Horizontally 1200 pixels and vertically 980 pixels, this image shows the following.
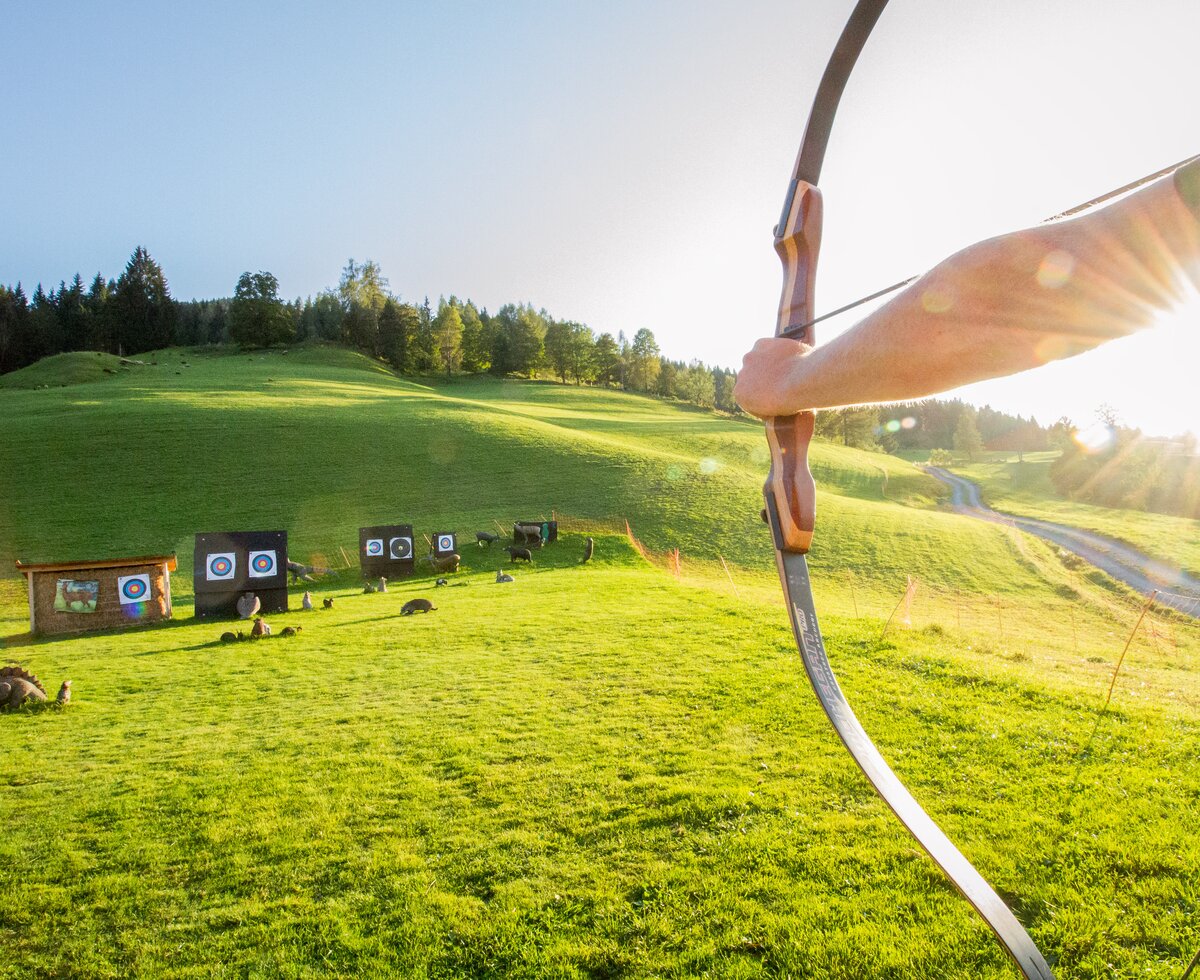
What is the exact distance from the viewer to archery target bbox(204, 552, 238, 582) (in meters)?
14.4

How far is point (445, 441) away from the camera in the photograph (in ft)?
122

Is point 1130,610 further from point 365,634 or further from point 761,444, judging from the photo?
point 761,444

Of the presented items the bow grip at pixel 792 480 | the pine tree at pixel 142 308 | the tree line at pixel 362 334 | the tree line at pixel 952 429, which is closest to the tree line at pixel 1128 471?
the tree line at pixel 362 334

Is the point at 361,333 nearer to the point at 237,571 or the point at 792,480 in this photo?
the point at 237,571

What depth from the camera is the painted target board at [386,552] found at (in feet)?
66.7

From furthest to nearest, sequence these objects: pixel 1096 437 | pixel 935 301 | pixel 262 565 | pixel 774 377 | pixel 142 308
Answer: pixel 142 308 → pixel 1096 437 → pixel 262 565 → pixel 774 377 → pixel 935 301

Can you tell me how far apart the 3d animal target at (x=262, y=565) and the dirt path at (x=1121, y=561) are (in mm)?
20511

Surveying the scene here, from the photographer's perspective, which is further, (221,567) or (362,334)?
(362,334)

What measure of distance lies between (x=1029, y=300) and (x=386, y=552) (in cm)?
2110

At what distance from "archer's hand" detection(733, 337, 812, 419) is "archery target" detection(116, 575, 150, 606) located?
16460 mm

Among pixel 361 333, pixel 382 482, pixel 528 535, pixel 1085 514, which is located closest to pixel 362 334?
pixel 361 333

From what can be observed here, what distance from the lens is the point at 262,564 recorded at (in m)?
14.7

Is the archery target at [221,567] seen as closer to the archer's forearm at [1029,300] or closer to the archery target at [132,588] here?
the archery target at [132,588]

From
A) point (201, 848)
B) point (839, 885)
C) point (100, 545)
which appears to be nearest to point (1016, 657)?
point (839, 885)
